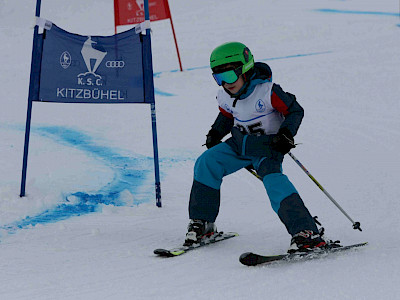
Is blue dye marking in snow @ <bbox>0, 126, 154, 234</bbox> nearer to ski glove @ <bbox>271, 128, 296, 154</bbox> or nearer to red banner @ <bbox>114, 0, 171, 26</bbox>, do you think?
ski glove @ <bbox>271, 128, 296, 154</bbox>

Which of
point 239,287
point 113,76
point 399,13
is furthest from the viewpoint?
point 399,13

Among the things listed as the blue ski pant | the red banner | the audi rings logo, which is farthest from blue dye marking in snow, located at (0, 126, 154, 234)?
the red banner

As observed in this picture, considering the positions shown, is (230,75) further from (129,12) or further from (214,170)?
(129,12)

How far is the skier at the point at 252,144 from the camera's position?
3279 millimetres

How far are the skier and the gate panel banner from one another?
1.21 m

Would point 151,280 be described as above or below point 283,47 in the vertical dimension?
below

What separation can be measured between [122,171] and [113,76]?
4.78 feet

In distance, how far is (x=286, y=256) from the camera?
10.2 ft

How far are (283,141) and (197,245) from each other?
0.88 m

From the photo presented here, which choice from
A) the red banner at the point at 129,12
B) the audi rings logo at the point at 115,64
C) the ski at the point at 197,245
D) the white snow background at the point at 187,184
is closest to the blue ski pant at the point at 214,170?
the ski at the point at 197,245

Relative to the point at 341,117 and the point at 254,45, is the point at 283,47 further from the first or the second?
the point at 341,117

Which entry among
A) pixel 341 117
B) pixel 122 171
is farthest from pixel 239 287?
pixel 341 117

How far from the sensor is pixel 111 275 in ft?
10.00

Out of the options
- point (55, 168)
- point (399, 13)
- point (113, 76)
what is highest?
point (399, 13)
